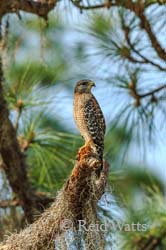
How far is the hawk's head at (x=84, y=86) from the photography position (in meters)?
3.42

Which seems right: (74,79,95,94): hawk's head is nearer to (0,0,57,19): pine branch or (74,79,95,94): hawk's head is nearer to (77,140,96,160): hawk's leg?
(0,0,57,19): pine branch

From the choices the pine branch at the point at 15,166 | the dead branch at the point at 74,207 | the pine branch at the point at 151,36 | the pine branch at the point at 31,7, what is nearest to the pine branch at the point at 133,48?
the pine branch at the point at 151,36

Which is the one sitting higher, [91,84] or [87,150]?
[91,84]

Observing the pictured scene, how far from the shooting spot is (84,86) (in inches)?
136

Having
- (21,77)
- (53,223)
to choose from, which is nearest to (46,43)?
(21,77)

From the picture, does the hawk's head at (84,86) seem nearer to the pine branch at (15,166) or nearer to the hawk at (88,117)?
the hawk at (88,117)

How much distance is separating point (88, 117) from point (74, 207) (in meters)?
0.64

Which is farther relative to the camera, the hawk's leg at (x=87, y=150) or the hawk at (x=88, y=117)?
the hawk at (x=88, y=117)

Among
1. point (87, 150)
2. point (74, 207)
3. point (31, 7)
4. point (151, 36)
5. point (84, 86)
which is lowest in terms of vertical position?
point (74, 207)

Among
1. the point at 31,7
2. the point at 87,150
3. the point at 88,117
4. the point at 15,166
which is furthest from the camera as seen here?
the point at 15,166

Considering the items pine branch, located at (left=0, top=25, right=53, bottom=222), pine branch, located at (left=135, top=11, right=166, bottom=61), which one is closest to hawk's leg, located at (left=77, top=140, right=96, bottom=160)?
pine branch, located at (left=135, top=11, right=166, bottom=61)

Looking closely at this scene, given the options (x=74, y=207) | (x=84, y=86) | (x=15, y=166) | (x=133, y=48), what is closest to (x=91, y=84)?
(x=84, y=86)

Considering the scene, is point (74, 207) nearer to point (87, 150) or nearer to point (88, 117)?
point (87, 150)

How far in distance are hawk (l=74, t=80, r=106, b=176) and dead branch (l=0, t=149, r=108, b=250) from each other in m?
0.23
